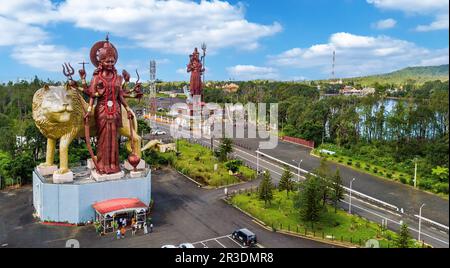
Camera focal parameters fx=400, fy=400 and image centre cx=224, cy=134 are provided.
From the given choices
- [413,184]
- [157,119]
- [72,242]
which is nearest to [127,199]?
[72,242]

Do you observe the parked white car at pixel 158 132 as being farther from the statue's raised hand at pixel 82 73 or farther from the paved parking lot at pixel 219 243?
the paved parking lot at pixel 219 243

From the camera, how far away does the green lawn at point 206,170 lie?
33.4 metres

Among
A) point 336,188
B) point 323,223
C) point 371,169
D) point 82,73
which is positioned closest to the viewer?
point 82,73

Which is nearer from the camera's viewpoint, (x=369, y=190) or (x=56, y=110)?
(x=56, y=110)

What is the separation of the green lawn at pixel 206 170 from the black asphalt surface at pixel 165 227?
313cm

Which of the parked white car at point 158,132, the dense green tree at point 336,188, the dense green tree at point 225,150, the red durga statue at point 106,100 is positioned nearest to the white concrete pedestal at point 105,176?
the red durga statue at point 106,100

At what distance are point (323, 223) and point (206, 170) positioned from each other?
14047mm

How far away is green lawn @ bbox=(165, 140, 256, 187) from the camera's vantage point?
33.4m

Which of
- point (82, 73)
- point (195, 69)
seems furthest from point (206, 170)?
point (195, 69)

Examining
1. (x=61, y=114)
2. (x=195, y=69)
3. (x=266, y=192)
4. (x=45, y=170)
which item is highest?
(x=195, y=69)

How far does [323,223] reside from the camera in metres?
24.4

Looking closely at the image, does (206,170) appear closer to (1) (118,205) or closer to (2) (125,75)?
(2) (125,75)

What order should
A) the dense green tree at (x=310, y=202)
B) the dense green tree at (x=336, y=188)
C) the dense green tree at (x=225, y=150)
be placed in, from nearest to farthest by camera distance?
the dense green tree at (x=310, y=202), the dense green tree at (x=336, y=188), the dense green tree at (x=225, y=150)
